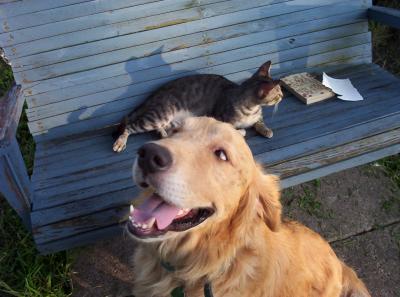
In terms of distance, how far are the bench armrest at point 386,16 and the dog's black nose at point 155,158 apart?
276 cm

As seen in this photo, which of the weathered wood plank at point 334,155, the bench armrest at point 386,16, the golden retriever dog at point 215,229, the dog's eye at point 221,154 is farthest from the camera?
the bench armrest at point 386,16

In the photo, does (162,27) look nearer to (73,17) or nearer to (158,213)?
(73,17)

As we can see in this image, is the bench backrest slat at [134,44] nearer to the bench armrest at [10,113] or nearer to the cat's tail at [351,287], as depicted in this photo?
the bench armrest at [10,113]

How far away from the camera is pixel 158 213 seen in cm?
175

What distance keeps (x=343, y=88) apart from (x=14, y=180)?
2618 millimetres

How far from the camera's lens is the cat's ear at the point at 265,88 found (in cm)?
301

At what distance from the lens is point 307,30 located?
3604 millimetres

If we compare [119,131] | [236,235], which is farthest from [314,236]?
[119,131]

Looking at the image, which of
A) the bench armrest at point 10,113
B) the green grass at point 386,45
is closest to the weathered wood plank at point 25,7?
the bench armrest at point 10,113

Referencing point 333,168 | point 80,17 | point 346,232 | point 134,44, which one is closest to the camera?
point 333,168

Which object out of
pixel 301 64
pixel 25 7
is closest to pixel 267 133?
pixel 301 64

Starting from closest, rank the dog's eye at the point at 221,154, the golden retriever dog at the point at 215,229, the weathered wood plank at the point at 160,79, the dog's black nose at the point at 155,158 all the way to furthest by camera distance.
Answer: the dog's black nose at the point at 155,158 < the golden retriever dog at the point at 215,229 < the dog's eye at the point at 221,154 < the weathered wood plank at the point at 160,79

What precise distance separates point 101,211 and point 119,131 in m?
0.87

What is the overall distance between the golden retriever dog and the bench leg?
75cm
